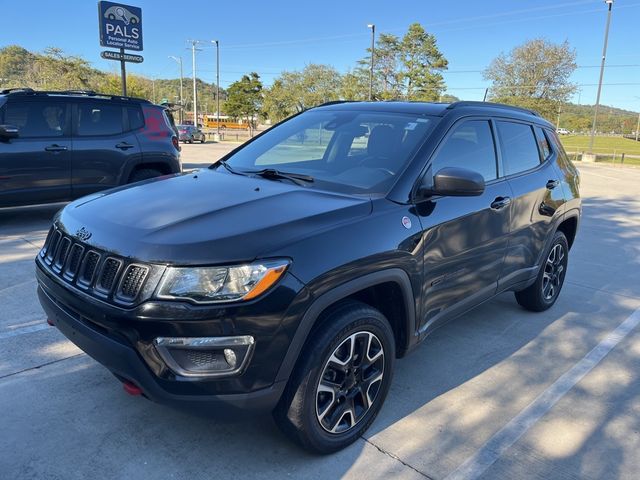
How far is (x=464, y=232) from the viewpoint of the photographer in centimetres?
333

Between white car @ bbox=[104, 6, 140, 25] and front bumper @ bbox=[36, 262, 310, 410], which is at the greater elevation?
white car @ bbox=[104, 6, 140, 25]

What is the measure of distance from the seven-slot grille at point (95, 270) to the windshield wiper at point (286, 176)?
1240mm

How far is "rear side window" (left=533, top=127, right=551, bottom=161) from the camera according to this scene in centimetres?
461

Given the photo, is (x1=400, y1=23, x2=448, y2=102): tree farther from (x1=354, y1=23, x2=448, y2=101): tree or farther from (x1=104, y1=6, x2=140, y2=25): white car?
(x1=104, y1=6, x2=140, y2=25): white car

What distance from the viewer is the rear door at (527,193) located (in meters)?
4.00

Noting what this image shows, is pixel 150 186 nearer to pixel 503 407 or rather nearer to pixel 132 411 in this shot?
pixel 132 411

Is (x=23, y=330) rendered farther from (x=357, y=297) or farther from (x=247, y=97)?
(x=247, y=97)

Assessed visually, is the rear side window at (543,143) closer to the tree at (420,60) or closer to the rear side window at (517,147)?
the rear side window at (517,147)

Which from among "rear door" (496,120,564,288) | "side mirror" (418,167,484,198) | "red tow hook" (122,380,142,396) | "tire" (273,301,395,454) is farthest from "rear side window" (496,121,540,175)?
"red tow hook" (122,380,142,396)

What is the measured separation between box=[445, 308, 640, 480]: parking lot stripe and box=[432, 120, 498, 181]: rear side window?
152cm

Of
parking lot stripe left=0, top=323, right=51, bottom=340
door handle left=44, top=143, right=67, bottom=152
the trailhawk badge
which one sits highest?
door handle left=44, top=143, right=67, bottom=152

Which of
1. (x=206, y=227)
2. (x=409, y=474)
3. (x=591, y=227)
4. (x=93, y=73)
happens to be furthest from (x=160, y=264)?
(x=93, y=73)

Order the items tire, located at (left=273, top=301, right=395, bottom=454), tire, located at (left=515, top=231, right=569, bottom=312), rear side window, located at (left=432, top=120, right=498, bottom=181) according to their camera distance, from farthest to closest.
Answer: tire, located at (left=515, top=231, right=569, bottom=312), rear side window, located at (left=432, top=120, right=498, bottom=181), tire, located at (left=273, top=301, right=395, bottom=454)

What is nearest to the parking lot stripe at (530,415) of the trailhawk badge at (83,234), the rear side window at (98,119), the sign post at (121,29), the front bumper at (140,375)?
the front bumper at (140,375)
